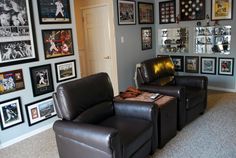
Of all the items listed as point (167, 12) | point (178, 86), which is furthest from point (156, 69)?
point (167, 12)

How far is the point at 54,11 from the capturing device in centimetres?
337

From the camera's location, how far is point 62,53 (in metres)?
3.58

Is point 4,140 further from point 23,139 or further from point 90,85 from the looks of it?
point 90,85

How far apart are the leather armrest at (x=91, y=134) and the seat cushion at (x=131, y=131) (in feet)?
0.67

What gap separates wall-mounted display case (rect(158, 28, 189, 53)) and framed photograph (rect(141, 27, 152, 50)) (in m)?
0.31

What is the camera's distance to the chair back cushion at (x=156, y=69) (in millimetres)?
3564

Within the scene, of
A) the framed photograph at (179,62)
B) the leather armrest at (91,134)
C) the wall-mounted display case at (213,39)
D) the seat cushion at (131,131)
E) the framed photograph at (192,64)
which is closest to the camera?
the leather armrest at (91,134)

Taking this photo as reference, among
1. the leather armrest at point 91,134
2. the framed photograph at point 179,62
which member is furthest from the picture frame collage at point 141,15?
the leather armrest at point 91,134

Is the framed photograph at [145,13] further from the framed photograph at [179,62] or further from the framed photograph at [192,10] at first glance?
the framed photograph at [179,62]

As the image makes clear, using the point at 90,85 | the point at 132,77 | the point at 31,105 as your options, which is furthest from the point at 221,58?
the point at 31,105

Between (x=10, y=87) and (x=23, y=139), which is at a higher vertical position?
(x=10, y=87)

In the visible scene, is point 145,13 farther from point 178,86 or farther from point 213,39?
point 178,86

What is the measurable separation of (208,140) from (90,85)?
1.66 m

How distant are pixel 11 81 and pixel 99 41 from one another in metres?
2.36
